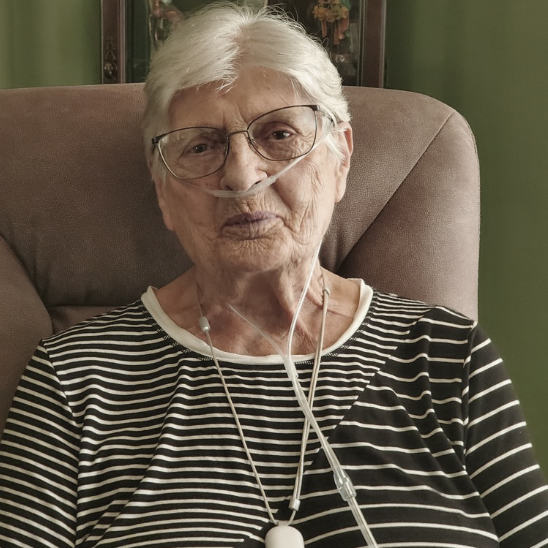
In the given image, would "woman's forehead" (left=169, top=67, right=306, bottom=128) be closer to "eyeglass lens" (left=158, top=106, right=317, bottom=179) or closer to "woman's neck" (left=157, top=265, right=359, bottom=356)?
"eyeglass lens" (left=158, top=106, right=317, bottom=179)

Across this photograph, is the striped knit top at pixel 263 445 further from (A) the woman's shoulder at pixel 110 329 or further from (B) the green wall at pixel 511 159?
(B) the green wall at pixel 511 159

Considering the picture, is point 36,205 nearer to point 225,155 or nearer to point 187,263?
point 187,263

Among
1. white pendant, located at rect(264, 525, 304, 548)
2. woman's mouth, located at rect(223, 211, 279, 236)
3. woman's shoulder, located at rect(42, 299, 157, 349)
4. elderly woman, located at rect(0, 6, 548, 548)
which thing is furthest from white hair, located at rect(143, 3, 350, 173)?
white pendant, located at rect(264, 525, 304, 548)

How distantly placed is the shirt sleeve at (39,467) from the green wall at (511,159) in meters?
1.00

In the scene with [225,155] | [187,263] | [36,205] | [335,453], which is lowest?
[335,453]

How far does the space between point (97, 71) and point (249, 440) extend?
1677 millimetres

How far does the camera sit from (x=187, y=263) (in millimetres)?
1456

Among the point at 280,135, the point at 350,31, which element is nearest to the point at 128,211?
the point at 280,135

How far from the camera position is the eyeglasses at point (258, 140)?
1188mm

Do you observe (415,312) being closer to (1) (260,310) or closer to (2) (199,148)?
(1) (260,310)

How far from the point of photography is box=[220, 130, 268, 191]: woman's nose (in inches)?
45.5

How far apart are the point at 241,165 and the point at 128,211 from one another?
328mm

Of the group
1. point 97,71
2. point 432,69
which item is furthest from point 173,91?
point 97,71

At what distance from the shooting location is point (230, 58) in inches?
47.1
